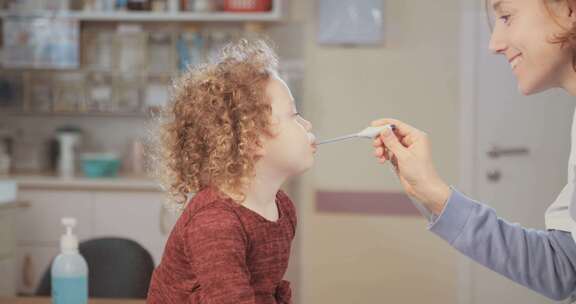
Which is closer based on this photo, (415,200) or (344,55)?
(415,200)

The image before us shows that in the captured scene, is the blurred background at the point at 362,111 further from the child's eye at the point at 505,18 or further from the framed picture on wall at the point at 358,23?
the child's eye at the point at 505,18

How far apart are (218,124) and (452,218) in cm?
39

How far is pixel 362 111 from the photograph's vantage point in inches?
179

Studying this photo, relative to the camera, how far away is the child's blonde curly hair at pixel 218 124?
130 centimetres

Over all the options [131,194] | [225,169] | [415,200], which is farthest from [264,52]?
[131,194]

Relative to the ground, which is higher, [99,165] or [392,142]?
[392,142]

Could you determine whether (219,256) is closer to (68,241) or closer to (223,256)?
(223,256)

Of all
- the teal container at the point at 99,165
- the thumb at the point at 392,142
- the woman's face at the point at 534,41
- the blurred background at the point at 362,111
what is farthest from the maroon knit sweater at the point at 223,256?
the teal container at the point at 99,165

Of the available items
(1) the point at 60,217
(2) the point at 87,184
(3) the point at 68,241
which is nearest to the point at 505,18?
(3) the point at 68,241

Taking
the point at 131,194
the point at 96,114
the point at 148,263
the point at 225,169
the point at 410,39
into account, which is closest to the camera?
the point at 225,169

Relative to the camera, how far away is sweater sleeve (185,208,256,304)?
1.18 m

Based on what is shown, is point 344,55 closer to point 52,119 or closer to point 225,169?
point 52,119

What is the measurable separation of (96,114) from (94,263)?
2710mm

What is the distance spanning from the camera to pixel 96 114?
15.9ft
